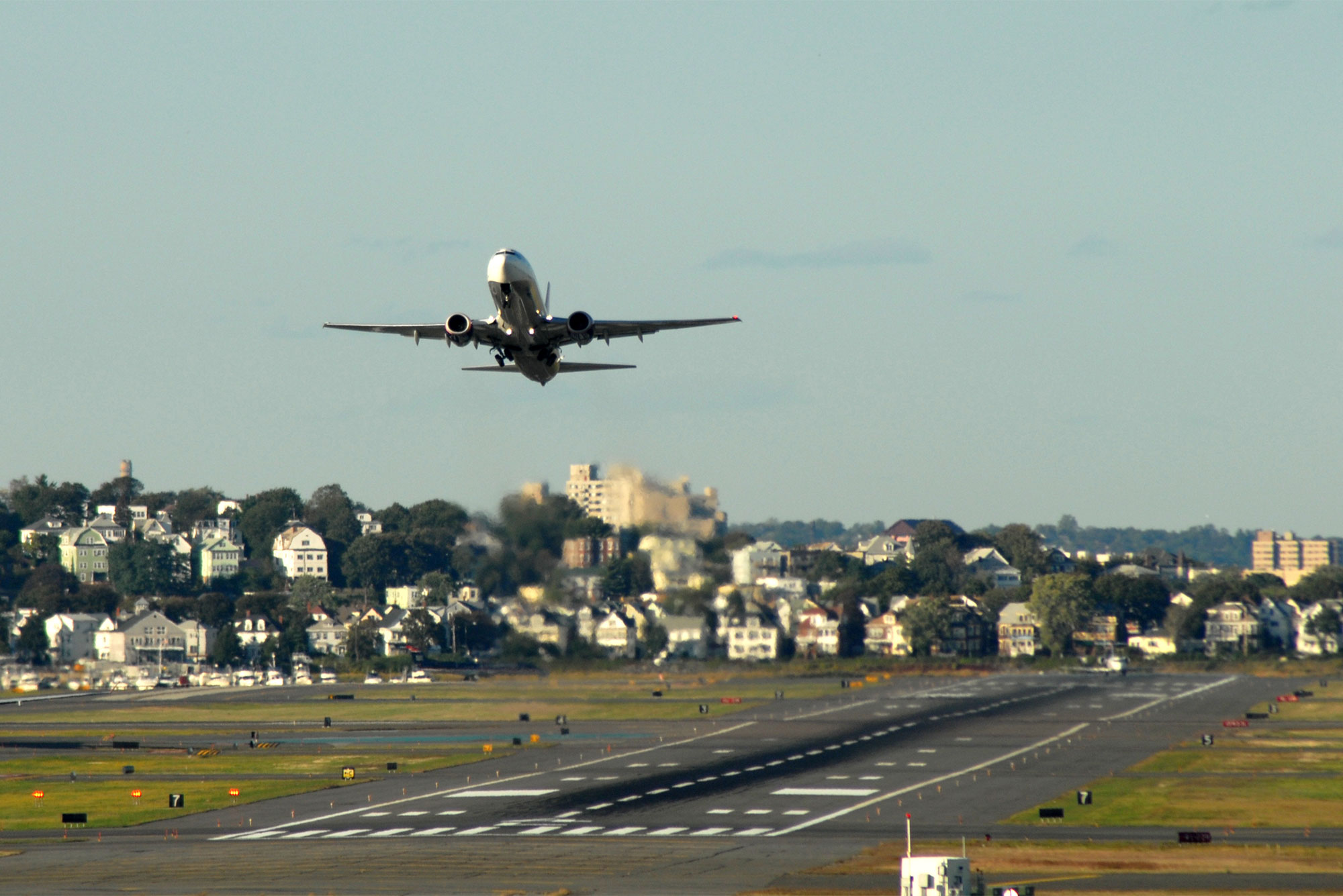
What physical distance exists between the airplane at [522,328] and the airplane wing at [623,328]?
27 mm

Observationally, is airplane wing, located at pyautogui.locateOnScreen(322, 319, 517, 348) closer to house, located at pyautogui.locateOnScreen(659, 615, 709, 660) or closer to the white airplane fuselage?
the white airplane fuselage

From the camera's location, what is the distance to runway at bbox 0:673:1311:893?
68.6m

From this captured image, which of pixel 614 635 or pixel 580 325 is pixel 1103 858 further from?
pixel 614 635

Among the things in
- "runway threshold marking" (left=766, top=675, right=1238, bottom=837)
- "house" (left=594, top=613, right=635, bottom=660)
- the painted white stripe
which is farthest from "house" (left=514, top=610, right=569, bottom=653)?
"runway threshold marking" (left=766, top=675, right=1238, bottom=837)

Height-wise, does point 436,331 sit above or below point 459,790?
above

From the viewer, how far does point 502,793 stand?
317 feet

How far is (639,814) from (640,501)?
6205cm

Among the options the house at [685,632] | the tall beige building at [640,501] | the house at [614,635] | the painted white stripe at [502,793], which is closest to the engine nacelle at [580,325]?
the painted white stripe at [502,793]

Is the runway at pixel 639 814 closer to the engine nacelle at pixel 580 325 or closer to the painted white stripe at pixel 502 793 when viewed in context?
the painted white stripe at pixel 502 793

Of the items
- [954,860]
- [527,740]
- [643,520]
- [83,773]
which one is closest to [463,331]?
[954,860]

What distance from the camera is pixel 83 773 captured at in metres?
113

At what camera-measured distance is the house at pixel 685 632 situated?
186 m

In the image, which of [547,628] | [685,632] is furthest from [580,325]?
[685,632]

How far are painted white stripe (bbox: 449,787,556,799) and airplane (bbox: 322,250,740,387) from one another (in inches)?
1264
